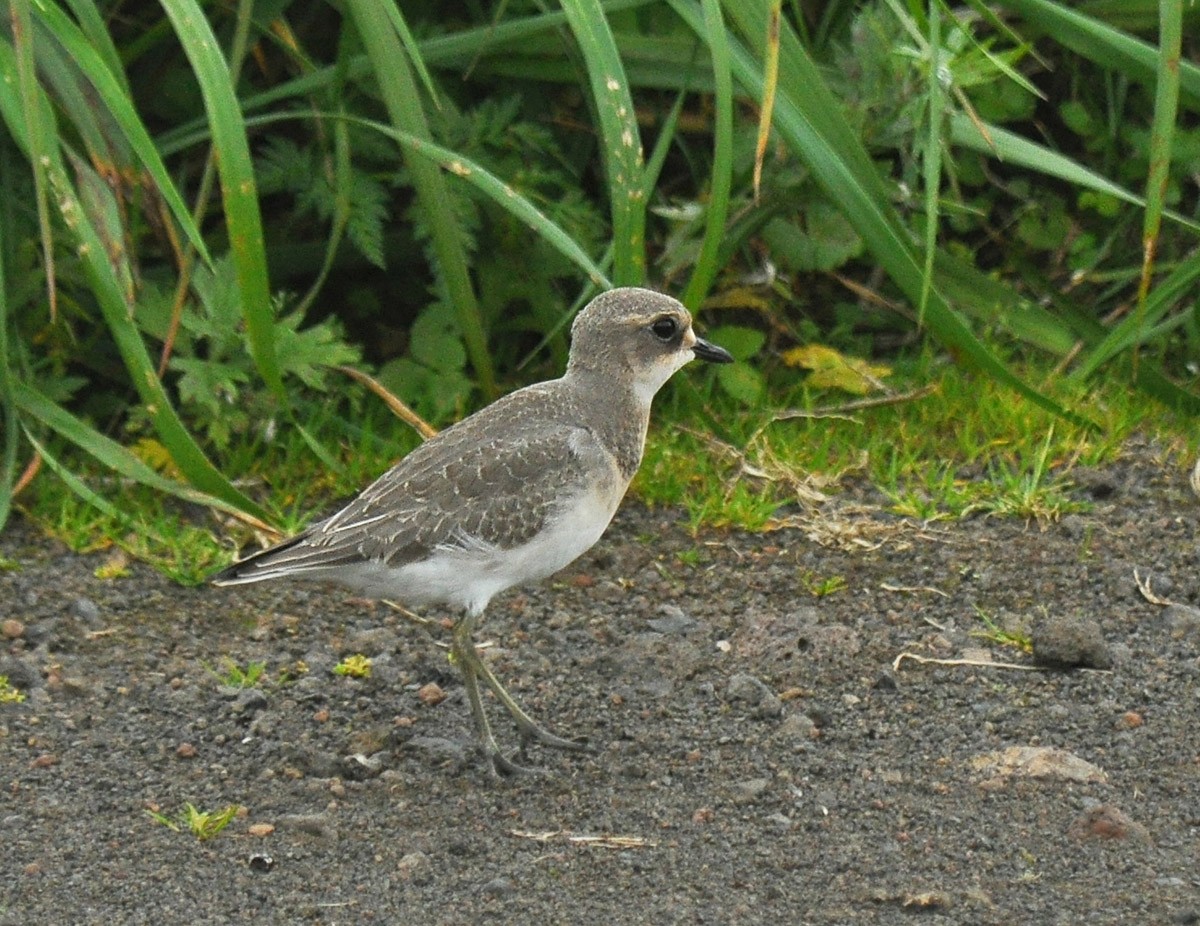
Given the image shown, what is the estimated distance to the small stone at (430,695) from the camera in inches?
205

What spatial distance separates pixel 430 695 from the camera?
17.1 ft

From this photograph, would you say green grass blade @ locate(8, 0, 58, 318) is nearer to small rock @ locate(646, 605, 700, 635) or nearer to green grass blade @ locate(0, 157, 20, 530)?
green grass blade @ locate(0, 157, 20, 530)

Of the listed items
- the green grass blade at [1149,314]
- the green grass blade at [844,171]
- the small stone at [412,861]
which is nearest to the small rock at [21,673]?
the small stone at [412,861]

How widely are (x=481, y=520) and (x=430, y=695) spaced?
0.63 metres

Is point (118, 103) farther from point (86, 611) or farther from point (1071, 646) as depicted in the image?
point (1071, 646)

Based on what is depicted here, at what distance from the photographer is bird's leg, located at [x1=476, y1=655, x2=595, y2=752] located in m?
4.89

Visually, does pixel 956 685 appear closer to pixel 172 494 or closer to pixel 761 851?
pixel 761 851

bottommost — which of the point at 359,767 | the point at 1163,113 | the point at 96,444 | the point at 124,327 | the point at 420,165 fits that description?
the point at 359,767

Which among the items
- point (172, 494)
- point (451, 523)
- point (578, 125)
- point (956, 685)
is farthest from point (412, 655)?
point (578, 125)

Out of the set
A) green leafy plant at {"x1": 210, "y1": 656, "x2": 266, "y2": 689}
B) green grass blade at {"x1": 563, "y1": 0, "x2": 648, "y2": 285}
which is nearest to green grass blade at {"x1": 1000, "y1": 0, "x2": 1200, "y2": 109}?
green grass blade at {"x1": 563, "y1": 0, "x2": 648, "y2": 285}

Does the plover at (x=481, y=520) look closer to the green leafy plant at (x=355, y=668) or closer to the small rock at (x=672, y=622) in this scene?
the green leafy plant at (x=355, y=668)

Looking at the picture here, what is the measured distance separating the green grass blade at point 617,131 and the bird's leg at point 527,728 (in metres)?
1.26

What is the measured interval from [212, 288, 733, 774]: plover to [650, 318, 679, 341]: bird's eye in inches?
9.6

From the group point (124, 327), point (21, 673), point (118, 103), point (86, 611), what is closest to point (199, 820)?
point (21, 673)
